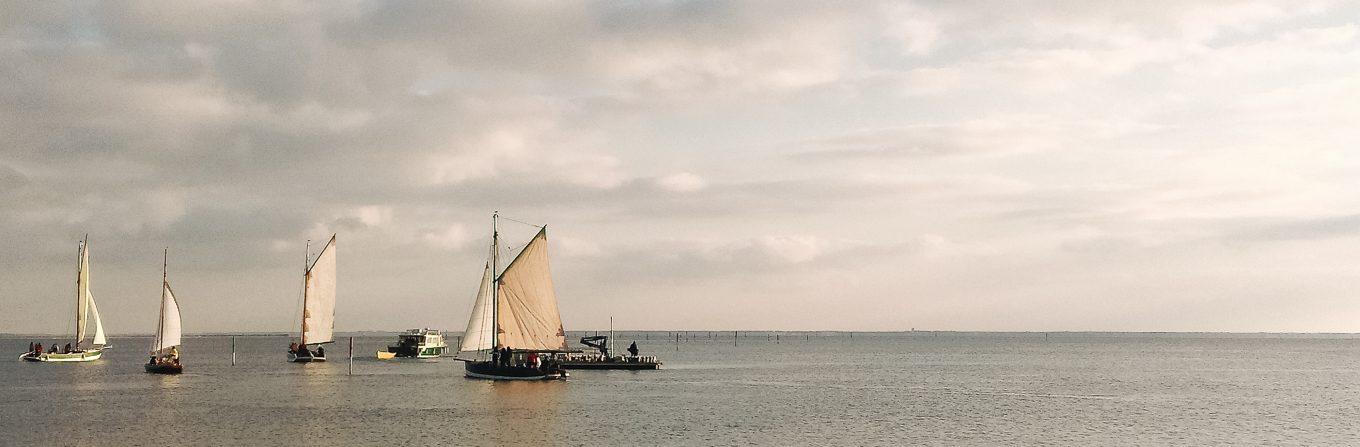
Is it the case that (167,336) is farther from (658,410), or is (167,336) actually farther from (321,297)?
(658,410)

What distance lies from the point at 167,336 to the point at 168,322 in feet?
6.14

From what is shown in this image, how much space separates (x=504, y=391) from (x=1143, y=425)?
43759 mm

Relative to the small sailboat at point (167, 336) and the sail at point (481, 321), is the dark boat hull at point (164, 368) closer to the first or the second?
the small sailboat at point (167, 336)

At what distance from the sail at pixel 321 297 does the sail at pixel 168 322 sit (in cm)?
1576

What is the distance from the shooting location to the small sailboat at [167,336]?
4306 inches

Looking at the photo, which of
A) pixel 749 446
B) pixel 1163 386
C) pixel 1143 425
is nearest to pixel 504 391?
pixel 749 446

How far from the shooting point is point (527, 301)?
9319 cm

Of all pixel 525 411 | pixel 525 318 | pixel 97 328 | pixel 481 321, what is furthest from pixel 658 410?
pixel 97 328

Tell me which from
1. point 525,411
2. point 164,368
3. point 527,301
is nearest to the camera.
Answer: point 525,411

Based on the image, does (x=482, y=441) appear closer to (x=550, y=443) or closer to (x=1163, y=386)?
(x=550, y=443)

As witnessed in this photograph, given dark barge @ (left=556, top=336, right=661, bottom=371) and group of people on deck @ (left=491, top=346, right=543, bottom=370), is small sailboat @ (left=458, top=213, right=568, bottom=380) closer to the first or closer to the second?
group of people on deck @ (left=491, top=346, right=543, bottom=370)

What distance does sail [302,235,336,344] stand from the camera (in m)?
126

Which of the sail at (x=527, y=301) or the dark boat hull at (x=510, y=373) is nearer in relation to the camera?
the sail at (x=527, y=301)

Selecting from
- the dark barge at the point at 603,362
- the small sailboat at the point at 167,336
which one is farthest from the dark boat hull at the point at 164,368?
the dark barge at the point at 603,362
